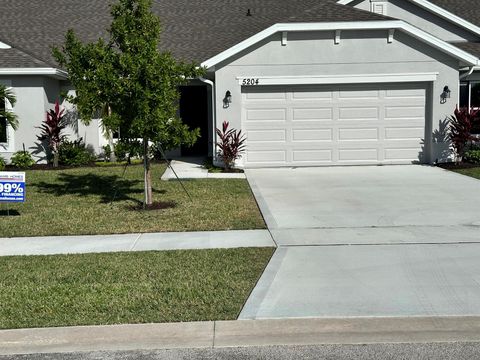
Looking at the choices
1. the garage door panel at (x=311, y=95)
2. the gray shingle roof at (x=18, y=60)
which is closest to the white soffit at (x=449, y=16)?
the garage door panel at (x=311, y=95)

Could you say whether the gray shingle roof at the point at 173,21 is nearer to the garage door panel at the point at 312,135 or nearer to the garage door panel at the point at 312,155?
the garage door panel at the point at 312,135

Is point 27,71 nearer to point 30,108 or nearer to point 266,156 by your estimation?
point 30,108

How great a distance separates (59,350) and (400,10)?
19.4 m

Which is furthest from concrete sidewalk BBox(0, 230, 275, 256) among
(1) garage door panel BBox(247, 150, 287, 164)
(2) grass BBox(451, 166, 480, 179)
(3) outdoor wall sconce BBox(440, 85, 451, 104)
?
(3) outdoor wall sconce BBox(440, 85, 451, 104)

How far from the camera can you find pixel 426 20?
21.0 metres

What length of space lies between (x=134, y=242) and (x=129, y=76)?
331 cm

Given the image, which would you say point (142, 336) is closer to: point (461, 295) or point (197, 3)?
point (461, 295)

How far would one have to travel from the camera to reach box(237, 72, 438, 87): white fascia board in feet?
55.3

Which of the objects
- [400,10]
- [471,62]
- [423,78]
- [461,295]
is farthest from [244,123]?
[461,295]

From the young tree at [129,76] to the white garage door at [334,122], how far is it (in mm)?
6777

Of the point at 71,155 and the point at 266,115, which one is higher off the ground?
the point at 266,115

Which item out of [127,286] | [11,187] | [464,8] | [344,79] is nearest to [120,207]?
[11,187]

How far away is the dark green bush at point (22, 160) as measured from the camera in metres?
17.6

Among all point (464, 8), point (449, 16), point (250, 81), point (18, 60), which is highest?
point (464, 8)
